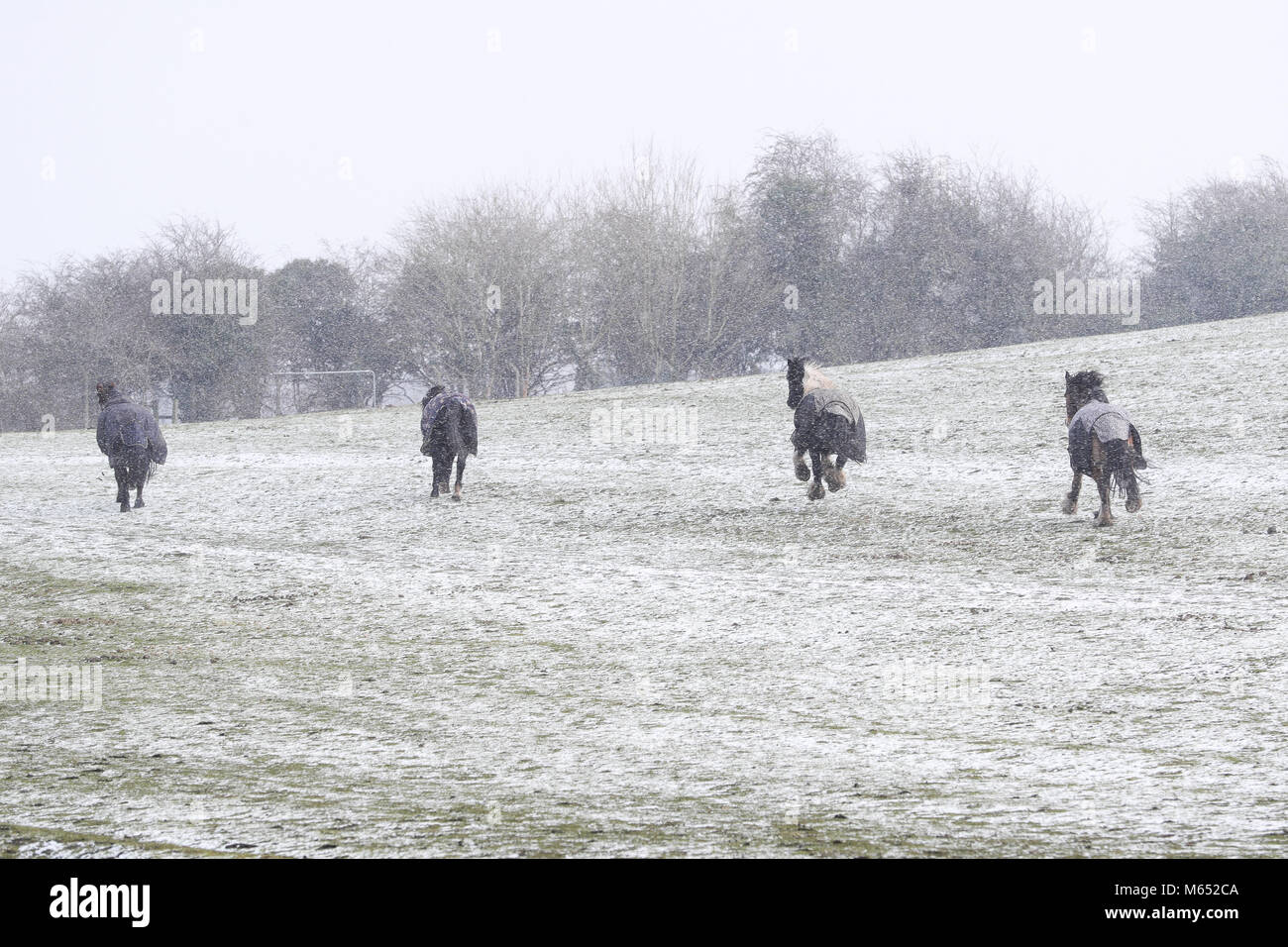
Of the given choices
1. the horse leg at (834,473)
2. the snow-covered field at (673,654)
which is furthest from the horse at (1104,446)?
the horse leg at (834,473)

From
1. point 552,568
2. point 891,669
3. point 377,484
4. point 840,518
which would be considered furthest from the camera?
point 377,484

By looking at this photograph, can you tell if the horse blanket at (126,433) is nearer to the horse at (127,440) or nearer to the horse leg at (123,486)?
the horse at (127,440)

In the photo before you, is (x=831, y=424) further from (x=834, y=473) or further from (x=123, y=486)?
(x=123, y=486)

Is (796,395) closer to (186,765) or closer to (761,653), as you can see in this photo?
(761,653)

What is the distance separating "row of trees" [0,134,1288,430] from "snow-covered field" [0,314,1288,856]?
27178 mm

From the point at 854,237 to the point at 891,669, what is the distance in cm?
4595

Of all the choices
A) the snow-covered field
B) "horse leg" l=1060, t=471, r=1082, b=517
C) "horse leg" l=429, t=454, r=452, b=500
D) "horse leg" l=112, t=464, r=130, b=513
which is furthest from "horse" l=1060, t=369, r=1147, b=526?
"horse leg" l=112, t=464, r=130, b=513

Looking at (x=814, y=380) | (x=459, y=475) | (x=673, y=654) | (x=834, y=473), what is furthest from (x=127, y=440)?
(x=673, y=654)

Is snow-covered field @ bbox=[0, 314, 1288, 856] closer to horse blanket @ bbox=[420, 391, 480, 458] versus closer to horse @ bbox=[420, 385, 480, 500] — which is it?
horse @ bbox=[420, 385, 480, 500]

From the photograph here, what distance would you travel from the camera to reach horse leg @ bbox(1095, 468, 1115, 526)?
13.5 metres

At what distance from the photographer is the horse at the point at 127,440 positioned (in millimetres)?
17641

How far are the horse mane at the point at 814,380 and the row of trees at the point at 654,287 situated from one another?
111 feet
